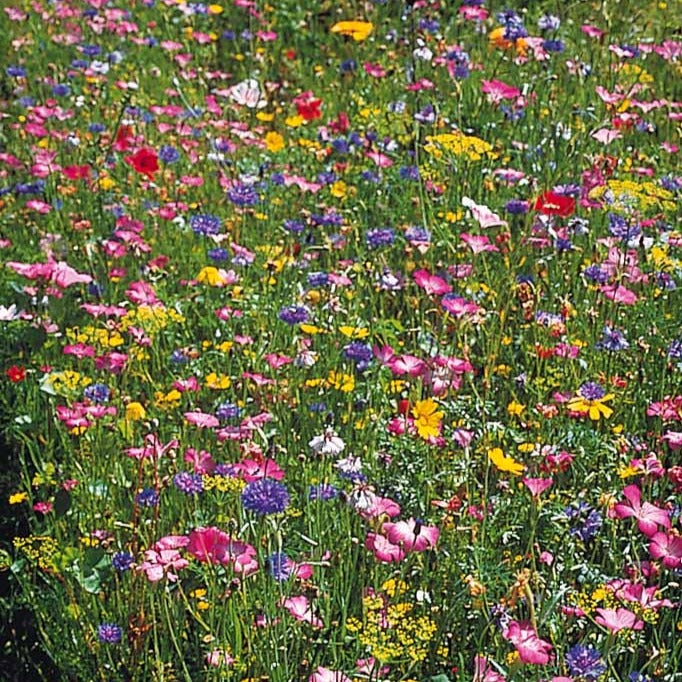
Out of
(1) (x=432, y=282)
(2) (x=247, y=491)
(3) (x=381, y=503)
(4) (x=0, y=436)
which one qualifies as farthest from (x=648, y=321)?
(4) (x=0, y=436)

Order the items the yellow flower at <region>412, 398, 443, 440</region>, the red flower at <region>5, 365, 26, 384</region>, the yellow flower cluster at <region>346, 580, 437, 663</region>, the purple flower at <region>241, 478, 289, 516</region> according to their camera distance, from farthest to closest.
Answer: the red flower at <region>5, 365, 26, 384</region>
the yellow flower at <region>412, 398, 443, 440</region>
the purple flower at <region>241, 478, 289, 516</region>
the yellow flower cluster at <region>346, 580, 437, 663</region>

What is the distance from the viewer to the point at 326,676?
155cm

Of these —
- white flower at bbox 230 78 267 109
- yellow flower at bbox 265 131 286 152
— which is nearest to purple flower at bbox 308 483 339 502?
yellow flower at bbox 265 131 286 152

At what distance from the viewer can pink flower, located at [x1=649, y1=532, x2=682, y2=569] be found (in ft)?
5.38

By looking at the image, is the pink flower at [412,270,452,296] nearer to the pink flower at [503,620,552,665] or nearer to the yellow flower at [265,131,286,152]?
the pink flower at [503,620,552,665]

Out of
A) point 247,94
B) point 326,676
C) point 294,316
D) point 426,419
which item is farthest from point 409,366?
point 247,94

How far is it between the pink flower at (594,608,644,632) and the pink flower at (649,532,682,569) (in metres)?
0.17

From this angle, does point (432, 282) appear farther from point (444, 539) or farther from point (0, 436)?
point (0, 436)

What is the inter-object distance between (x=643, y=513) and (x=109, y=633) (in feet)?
2.61

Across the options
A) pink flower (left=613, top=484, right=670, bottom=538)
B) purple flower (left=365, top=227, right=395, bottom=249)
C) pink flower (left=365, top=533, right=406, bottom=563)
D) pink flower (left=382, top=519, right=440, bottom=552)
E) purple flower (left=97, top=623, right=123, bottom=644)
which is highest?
pink flower (left=613, top=484, right=670, bottom=538)

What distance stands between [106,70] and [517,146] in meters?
1.46

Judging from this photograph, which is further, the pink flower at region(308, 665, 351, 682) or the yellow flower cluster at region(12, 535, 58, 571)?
the yellow flower cluster at region(12, 535, 58, 571)

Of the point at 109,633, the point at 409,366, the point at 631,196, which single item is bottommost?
the point at 109,633

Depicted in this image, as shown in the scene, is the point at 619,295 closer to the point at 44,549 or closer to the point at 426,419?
the point at 426,419
